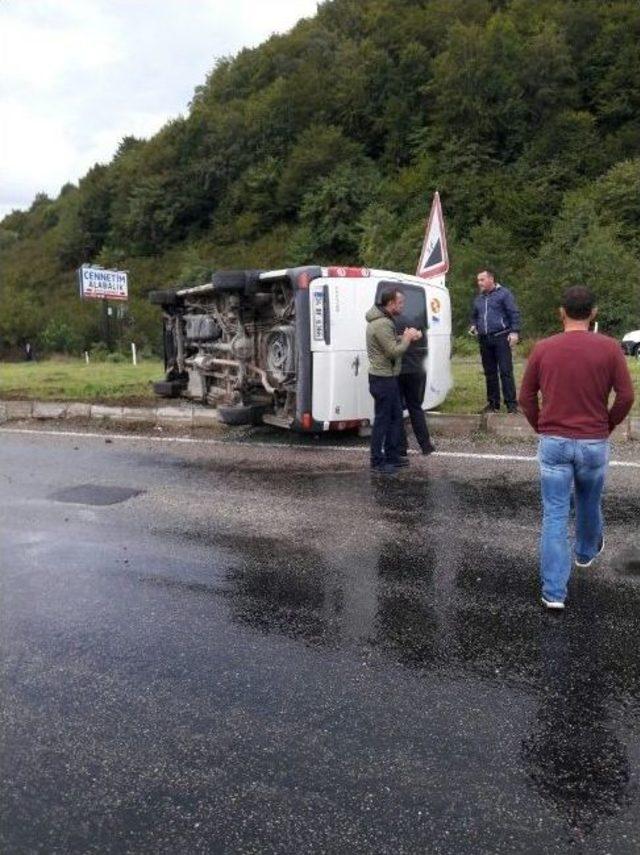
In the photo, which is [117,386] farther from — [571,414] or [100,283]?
[100,283]

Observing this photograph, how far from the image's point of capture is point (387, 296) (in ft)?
24.1

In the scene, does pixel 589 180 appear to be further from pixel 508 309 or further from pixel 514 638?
pixel 514 638

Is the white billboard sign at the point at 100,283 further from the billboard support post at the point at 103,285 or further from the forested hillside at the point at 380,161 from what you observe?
the forested hillside at the point at 380,161

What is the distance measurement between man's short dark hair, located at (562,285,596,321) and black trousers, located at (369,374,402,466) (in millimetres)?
3323

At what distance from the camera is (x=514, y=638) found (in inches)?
149

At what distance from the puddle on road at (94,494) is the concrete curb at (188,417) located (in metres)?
2.71

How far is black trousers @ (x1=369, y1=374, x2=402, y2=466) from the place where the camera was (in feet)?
24.2

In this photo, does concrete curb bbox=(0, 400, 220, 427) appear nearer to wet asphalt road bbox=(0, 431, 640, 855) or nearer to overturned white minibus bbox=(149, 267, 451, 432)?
overturned white minibus bbox=(149, 267, 451, 432)

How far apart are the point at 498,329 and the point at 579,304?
517cm

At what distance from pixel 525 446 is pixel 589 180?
5791 centimetres

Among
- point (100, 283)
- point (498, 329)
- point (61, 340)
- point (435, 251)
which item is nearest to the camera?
point (498, 329)

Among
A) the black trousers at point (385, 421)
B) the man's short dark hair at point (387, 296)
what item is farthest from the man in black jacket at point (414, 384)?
the man's short dark hair at point (387, 296)

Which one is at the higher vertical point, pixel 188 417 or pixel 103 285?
pixel 103 285

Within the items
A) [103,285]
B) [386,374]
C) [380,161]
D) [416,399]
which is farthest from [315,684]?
[380,161]
